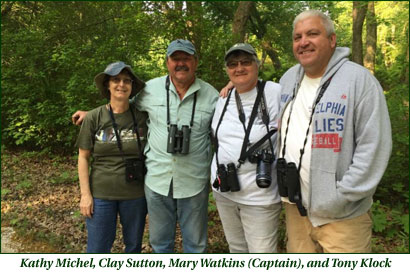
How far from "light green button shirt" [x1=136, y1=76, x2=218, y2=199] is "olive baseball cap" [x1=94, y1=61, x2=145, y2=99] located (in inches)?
5.9

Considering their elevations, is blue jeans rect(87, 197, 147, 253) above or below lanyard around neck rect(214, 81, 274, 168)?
below

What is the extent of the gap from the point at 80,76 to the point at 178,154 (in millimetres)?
4762

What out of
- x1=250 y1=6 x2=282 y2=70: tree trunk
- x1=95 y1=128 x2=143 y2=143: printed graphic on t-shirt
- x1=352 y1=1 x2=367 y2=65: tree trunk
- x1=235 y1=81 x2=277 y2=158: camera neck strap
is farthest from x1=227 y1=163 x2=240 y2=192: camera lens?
x1=352 y1=1 x2=367 y2=65: tree trunk

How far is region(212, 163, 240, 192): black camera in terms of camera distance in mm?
2510

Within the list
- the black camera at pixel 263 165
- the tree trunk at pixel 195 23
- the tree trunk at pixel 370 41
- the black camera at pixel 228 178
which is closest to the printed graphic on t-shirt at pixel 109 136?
the black camera at pixel 228 178

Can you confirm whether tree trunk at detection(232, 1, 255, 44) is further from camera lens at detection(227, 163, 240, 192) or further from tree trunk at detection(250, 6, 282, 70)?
camera lens at detection(227, 163, 240, 192)

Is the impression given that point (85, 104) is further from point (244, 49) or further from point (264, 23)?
point (264, 23)

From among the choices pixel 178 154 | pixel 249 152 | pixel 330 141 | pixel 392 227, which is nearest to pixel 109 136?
pixel 178 154

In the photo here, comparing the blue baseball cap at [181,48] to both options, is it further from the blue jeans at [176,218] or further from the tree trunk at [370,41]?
the tree trunk at [370,41]

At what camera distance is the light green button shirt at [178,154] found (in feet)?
9.52

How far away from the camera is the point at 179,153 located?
9.42 ft

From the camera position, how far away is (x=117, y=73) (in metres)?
2.80

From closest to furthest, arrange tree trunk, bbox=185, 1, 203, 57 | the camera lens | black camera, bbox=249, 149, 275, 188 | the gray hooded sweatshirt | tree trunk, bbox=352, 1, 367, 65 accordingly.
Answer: the gray hooded sweatshirt, black camera, bbox=249, 149, 275, 188, the camera lens, tree trunk, bbox=185, 1, 203, 57, tree trunk, bbox=352, 1, 367, 65

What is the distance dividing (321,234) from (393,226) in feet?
9.97
